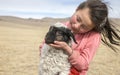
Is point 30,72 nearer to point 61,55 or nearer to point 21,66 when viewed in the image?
point 21,66

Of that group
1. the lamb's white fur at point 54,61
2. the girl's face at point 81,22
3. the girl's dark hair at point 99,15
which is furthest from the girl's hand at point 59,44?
the girl's dark hair at point 99,15

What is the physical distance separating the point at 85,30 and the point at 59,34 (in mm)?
331

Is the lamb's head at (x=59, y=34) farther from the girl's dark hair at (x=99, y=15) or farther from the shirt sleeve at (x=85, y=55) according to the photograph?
the girl's dark hair at (x=99, y=15)

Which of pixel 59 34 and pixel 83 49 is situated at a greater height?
pixel 59 34

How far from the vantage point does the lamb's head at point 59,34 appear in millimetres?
3822

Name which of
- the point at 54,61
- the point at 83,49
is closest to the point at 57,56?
the point at 54,61

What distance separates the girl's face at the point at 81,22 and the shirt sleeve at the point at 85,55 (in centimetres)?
13

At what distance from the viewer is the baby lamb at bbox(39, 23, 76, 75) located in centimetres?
390

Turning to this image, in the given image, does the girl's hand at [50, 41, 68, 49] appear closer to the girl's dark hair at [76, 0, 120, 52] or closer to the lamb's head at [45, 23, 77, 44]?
the lamb's head at [45, 23, 77, 44]

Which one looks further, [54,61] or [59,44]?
[54,61]

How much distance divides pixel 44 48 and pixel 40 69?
0.77 feet

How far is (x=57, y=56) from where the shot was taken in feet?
12.9

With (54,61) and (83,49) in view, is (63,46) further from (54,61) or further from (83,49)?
(83,49)

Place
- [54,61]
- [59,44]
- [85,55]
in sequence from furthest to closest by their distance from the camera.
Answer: [85,55] → [54,61] → [59,44]
